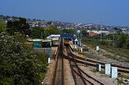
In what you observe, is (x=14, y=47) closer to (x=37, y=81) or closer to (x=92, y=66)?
(x=37, y=81)

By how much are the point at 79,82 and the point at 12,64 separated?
7.66 m

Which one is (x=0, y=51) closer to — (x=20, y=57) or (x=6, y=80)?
(x=20, y=57)

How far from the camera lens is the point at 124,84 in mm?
15594

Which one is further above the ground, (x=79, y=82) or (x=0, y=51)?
(x=0, y=51)

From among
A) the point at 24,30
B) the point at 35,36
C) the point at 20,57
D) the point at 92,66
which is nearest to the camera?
the point at 20,57

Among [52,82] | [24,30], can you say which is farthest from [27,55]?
[24,30]

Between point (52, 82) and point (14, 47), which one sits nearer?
point (14, 47)

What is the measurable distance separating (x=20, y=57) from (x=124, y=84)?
9.02 meters

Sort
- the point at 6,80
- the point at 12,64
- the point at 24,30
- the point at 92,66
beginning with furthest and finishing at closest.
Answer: the point at 24,30 → the point at 92,66 → the point at 12,64 → the point at 6,80

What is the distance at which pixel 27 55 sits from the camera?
1140 cm

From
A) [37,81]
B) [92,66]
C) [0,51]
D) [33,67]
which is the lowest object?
[92,66]

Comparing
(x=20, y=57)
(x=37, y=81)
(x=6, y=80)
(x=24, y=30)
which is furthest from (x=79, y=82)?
(x=24, y=30)

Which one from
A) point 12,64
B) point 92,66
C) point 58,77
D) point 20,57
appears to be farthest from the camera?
point 92,66

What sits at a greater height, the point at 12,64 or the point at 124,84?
the point at 12,64
